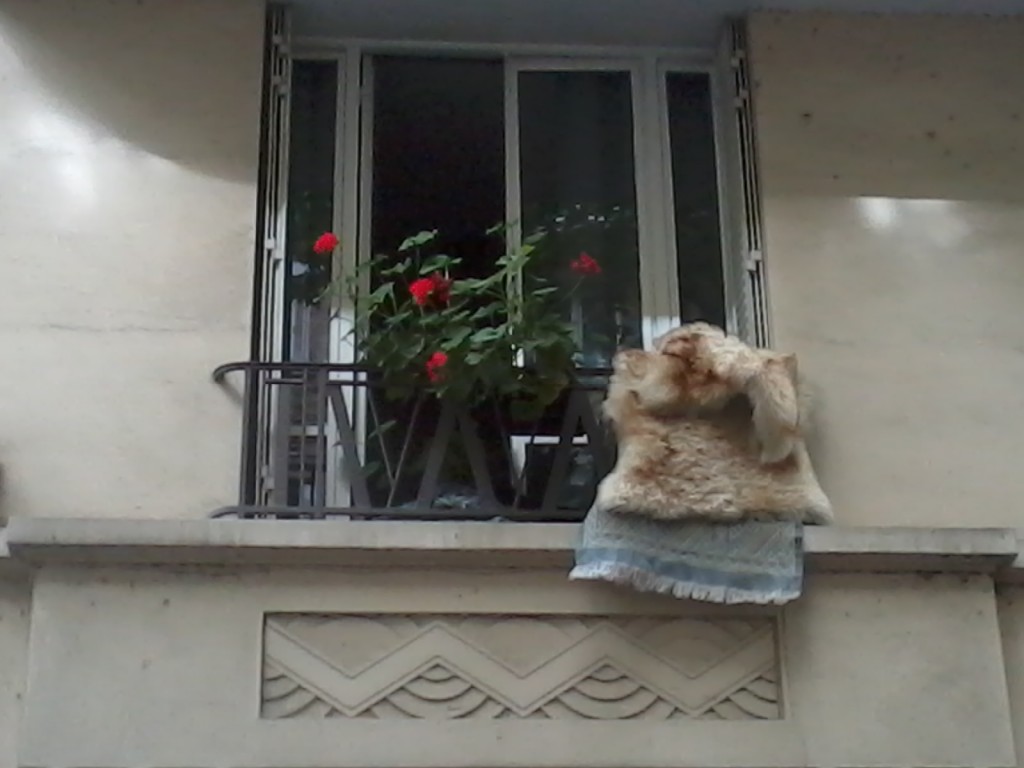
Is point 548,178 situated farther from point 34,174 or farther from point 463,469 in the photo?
point 34,174

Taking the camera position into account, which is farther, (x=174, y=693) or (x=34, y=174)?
(x=34, y=174)

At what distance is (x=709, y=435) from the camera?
2877 millimetres

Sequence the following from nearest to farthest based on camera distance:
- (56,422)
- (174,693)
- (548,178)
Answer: (174,693) < (56,422) < (548,178)

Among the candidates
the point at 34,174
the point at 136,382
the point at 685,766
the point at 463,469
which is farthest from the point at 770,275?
the point at 34,174

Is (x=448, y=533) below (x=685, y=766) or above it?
above

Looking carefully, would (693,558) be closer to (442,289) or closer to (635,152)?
(442,289)

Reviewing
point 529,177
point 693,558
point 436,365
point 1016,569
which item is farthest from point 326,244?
point 1016,569

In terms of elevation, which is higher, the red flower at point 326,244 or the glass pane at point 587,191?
the glass pane at point 587,191

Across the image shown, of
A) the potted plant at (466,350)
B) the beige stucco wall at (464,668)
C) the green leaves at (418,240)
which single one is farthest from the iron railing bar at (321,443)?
the green leaves at (418,240)

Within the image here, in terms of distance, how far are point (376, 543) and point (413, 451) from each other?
1.10ft

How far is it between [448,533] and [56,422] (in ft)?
2.85

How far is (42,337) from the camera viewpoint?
3064 mm

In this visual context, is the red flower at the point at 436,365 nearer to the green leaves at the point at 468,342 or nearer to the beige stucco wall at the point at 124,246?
the green leaves at the point at 468,342

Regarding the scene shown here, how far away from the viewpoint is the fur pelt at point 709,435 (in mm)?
2795
